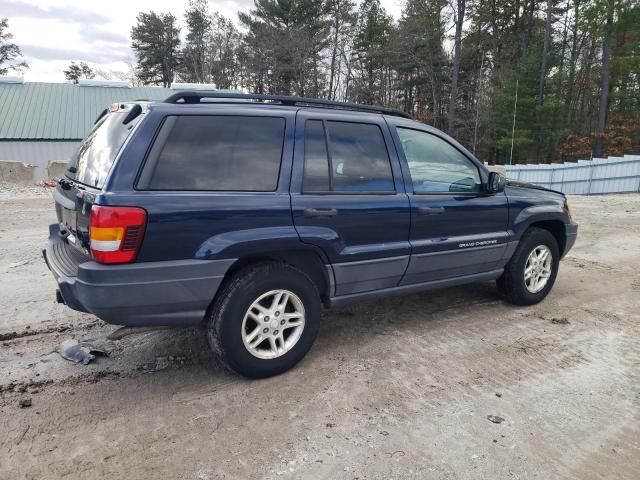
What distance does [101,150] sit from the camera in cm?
306

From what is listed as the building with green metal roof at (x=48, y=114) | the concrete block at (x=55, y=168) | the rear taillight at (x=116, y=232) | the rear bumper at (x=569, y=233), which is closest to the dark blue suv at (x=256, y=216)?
the rear taillight at (x=116, y=232)

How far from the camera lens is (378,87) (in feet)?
125

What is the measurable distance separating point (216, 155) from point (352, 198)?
1045 mm

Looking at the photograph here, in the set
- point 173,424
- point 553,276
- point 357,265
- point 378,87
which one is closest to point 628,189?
point 553,276

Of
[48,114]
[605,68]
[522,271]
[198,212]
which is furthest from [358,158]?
[605,68]

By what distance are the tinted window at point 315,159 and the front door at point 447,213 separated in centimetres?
75

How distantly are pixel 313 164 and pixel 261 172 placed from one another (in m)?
0.41

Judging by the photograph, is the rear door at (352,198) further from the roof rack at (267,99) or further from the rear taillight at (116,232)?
the rear taillight at (116,232)

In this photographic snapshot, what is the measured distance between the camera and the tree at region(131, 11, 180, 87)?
4375 cm

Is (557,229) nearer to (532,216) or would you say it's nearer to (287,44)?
(532,216)

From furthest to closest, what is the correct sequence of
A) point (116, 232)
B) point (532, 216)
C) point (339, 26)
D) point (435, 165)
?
point (339, 26), point (532, 216), point (435, 165), point (116, 232)

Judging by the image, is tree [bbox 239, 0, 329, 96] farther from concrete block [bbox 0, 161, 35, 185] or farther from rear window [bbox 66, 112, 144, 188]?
rear window [bbox 66, 112, 144, 188]

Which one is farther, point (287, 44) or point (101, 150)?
point (287, 44)

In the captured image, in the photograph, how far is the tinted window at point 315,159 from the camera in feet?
10.7
